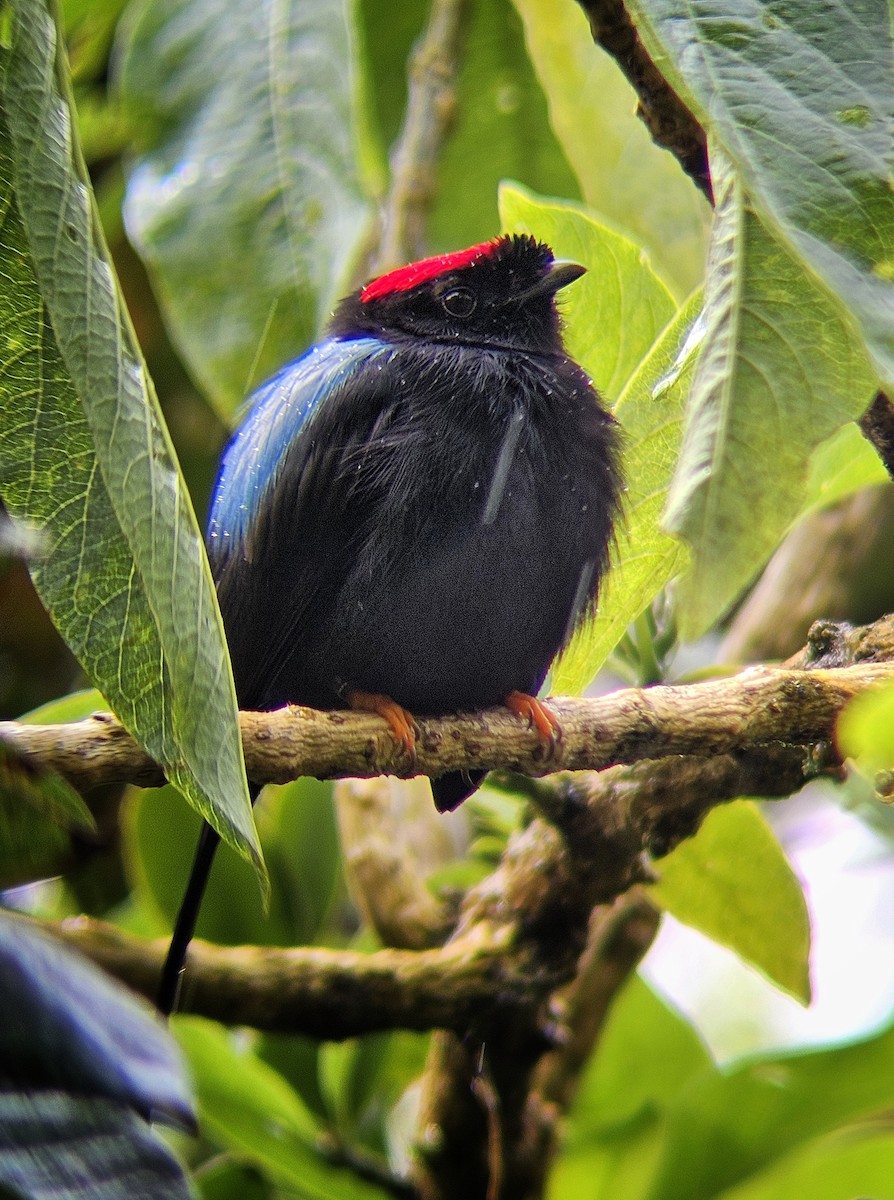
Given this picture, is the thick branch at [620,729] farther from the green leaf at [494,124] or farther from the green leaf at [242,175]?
the green leaf at [494,124]

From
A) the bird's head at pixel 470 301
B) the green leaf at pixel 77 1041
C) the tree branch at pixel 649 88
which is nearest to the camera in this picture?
the green leaf at pixel 77 1041

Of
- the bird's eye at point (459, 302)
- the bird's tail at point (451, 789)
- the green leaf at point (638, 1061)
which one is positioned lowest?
the green leaf at point (638, 1061)

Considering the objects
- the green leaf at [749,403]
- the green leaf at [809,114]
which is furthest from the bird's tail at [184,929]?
the green leaf at [809,114]

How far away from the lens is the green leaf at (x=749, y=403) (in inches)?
38.5

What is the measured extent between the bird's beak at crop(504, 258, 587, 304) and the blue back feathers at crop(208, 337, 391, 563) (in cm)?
45

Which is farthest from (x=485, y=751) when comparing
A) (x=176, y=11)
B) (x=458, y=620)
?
(x=176, y=11)

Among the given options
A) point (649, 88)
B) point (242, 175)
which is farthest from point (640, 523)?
point (242, 175)

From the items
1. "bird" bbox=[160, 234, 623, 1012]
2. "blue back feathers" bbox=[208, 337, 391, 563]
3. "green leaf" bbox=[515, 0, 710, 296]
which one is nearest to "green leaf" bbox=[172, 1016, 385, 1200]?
"bird" bbox=[160, 234, 623, 1012]

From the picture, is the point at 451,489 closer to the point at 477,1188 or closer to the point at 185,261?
the point at 185,261

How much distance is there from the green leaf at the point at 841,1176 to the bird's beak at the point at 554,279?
5.53 ft

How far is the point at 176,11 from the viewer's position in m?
2.39

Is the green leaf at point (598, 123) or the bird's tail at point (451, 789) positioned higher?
the green leaf at point (598, 123)

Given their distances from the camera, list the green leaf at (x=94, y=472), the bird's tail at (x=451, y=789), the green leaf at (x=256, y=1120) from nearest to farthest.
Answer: the green leaf at (x=94, y=472) → the green leaf at (x=256, y=1120) → the bird's tail at (x=451, y=789)

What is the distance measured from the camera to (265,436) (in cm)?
236
